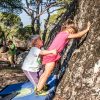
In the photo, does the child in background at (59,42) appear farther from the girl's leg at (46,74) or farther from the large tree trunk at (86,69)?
the large tree trunk at (86,69)

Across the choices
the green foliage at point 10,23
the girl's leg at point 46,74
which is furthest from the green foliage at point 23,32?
the girl's leg at point 46,74

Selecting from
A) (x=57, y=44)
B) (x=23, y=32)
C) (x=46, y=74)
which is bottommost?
(x=23, y=32)

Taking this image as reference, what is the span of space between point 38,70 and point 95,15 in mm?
1995

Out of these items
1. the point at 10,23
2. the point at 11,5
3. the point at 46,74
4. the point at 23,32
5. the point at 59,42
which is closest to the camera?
the point at 59,42

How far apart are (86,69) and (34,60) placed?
1791 mm

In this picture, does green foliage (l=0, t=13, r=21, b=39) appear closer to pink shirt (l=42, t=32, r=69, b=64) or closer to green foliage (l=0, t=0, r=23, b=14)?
green foliage (l=0, t=0, r=23, b=14)

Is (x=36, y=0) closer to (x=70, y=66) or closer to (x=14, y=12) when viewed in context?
(x=14, y=12)

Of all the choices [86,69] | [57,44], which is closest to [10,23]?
[57,44]

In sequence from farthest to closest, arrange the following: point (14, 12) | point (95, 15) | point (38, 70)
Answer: point (14, 12)
point (38, 70)
point (95, 15)

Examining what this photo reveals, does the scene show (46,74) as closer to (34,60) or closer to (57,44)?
(57,44)

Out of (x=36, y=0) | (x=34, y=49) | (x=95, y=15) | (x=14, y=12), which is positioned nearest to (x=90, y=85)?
(x=95, y=15)

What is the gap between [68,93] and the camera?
6.45 metres

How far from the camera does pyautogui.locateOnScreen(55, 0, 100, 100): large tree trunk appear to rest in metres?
6.08

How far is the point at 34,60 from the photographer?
7734mm
